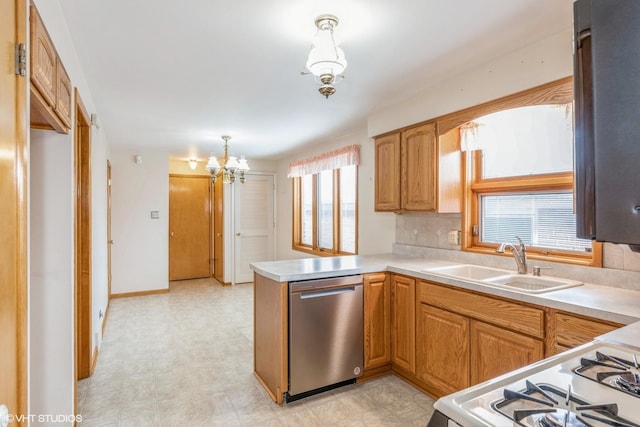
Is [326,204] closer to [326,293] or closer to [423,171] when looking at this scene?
[423,171]

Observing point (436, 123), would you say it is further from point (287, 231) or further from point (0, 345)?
point (287, 231)

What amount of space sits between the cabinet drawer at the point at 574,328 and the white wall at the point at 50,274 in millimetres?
2497

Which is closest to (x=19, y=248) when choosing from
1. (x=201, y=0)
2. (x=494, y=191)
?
(x=201, y=0)

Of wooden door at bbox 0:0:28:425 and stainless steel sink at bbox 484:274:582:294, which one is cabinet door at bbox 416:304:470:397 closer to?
stainless steel sink at bbox 484:274:582:294

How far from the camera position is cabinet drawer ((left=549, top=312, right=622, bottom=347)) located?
5.15 feet

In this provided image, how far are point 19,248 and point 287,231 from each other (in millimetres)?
5207

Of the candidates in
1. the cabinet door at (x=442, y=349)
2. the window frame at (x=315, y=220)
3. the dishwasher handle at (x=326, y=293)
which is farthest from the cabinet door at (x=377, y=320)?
the window frame at (x=315, y=220)

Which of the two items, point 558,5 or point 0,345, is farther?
point 558,5

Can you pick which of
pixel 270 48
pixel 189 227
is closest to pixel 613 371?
pixel 270 48

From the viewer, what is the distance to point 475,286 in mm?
2123

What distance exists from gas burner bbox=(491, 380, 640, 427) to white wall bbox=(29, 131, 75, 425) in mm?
2072

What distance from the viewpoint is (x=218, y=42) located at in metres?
2.10

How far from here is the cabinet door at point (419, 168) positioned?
9.36 feet

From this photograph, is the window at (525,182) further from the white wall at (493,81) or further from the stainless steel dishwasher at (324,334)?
the stainless steel dishwasher at (324,334)
